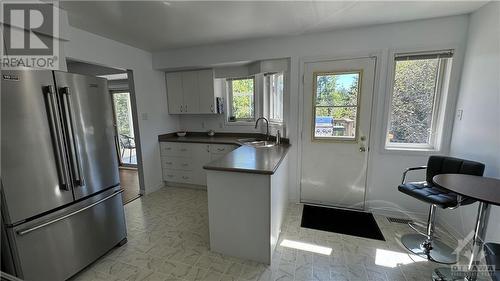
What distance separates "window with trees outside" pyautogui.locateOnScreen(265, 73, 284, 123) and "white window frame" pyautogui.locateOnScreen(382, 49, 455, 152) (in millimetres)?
1365

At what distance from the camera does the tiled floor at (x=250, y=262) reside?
1.84 meters

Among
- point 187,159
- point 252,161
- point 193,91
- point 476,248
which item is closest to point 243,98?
point 193,91

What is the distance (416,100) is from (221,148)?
9.09 ft

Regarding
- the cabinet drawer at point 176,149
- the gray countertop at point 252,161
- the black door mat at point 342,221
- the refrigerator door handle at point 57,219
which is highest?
the gray countertop at point 252,161

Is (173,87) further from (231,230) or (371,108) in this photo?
(371,108)

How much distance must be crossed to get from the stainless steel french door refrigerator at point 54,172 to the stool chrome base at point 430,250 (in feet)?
10.1

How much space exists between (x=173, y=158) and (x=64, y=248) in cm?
223

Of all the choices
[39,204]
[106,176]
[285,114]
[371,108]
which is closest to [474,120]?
[371,108]

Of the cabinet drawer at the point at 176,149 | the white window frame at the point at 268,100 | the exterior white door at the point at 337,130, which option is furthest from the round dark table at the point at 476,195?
the cabinet drawer at the point at 176,149

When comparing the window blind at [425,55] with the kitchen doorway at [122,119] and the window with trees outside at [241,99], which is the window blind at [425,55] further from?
the kitchen doorway at [122,119]

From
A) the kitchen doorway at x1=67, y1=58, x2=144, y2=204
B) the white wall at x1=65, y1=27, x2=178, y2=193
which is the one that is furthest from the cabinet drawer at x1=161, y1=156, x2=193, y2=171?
the kitchen doorway at x1=67, y1=58, x2=144, y2=204

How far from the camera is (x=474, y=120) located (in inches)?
82.4

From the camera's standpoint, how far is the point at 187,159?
379cm

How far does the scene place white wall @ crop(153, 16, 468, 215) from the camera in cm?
236
